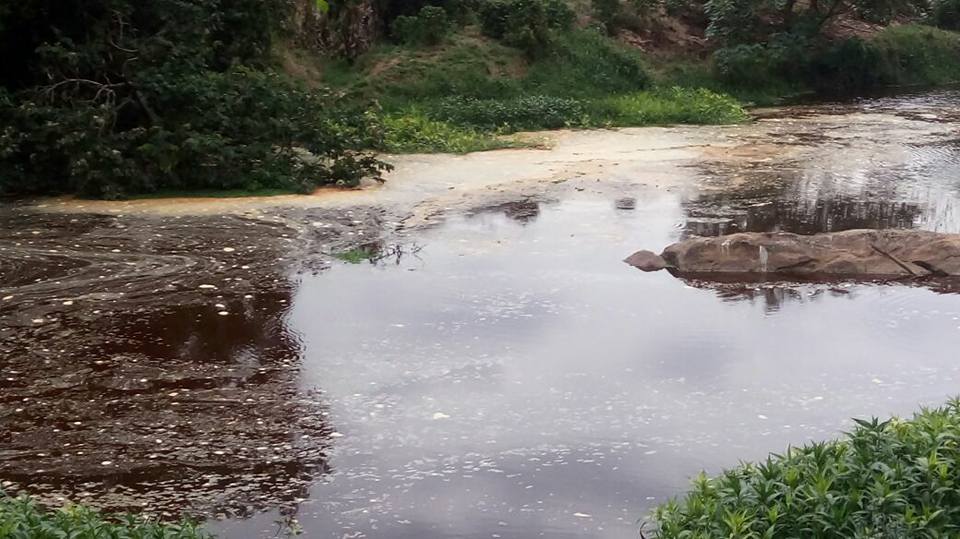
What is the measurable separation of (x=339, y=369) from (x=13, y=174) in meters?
7.32

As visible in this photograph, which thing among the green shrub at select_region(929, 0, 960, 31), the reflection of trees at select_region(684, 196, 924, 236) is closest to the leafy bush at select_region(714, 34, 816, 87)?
the green shrub at select_region(929, 0, 960, 31)

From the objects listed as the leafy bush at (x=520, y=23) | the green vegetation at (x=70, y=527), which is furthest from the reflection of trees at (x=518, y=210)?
the leafy bush at (x=520, y=23)

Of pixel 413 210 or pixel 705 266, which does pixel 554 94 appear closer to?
pixel 413 210

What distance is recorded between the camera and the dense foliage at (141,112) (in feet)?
42.8

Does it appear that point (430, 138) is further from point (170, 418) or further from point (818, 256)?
point (170, 418)

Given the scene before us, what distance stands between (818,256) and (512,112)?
9946 millimetres

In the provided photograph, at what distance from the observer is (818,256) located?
10.7m

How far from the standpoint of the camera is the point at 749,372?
7895 mm

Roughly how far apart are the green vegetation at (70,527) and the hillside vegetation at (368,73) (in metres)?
2.29

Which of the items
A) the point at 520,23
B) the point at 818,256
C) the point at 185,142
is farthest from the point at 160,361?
the point at 520,23

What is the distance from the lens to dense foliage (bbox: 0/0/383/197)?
42.8 ft

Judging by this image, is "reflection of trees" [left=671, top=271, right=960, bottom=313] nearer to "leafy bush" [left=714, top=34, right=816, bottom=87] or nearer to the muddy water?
the muddy water

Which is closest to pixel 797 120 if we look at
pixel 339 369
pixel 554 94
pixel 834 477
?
pixel 554 94

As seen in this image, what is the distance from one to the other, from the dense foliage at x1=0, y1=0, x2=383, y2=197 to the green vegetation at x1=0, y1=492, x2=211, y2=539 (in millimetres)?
8675
